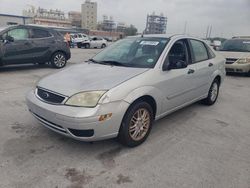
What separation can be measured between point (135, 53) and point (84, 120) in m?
1.67

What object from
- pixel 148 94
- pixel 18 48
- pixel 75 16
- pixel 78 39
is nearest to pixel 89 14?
pixel 75 16

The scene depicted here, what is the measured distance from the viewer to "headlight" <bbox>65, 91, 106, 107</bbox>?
272 cm

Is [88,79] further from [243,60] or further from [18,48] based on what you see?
[243,60]

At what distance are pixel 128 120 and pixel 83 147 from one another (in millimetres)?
761

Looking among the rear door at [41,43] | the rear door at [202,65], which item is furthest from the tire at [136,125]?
the rear door at [41,43]

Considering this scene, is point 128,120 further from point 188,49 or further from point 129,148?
point 188,49

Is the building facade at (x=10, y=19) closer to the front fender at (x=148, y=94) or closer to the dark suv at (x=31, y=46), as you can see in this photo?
the dark suv at (x=31, y=46)

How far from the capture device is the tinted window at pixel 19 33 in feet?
26.2

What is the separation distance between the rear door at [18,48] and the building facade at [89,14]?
312 feet

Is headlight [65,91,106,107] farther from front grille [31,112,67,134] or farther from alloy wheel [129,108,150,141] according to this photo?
alloy wheel [129,108,150,141]

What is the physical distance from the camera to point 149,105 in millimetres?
3285

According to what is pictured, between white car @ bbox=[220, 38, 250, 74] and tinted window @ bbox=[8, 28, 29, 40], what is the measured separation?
8.04 m

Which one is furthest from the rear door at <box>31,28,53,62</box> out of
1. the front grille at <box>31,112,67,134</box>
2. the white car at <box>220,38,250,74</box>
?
the white car at <box>220,38,250,74</box>

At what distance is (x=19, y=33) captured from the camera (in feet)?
26.7
